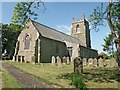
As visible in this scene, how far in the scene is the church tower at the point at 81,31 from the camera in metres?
54.7

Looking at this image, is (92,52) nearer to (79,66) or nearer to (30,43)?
(30,43)

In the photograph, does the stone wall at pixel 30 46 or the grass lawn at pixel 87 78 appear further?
the stone wall at pixel 30 46

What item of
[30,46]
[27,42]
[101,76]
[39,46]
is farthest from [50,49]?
[101,76]

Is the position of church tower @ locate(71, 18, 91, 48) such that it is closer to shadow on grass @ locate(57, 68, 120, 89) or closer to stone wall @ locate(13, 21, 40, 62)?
stone wall @ locate(13, 21, 40, 62)

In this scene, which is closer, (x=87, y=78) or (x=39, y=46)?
(x=87, y=78)

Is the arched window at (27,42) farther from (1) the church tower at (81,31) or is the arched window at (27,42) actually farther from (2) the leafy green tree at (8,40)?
(1) the church tower at (81,31)

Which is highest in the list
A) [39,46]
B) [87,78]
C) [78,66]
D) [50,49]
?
[39,46]

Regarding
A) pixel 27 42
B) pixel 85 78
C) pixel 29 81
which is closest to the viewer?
pixel 29 81

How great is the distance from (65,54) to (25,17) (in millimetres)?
28219

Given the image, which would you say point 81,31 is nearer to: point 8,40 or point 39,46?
point 8,40

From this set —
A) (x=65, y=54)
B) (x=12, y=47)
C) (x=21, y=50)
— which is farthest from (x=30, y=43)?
(x=12, y=47)

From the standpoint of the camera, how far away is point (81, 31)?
181 feet

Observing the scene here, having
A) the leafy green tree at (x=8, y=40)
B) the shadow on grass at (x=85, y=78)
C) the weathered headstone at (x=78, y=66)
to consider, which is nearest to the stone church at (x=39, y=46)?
the weathered headstone at (x=78, y=66)

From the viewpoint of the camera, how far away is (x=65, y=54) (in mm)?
41938
